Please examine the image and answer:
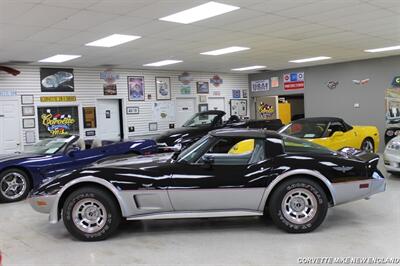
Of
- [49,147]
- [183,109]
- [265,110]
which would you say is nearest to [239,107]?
[265,110]

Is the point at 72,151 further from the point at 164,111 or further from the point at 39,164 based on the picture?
the point at 164,111

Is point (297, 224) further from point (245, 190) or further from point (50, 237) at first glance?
point (50, 237)

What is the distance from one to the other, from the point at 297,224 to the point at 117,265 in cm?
217

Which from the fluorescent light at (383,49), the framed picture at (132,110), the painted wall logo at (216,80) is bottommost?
the framed picture at (132,110)

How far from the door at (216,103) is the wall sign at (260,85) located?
1.85m

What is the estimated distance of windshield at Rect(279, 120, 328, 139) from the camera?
9886mm

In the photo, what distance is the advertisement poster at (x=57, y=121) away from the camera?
39.9ft

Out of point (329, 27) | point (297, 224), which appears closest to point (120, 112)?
point (329, 27)

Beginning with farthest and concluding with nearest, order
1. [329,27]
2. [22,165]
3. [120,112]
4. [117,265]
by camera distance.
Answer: [120,112], [329,27], [22,165], [117,265]

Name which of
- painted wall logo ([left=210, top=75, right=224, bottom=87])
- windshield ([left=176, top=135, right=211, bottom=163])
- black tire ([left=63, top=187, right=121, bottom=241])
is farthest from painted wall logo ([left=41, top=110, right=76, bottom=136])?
windshield ([left=176, top=135, right=211, bottom=163])

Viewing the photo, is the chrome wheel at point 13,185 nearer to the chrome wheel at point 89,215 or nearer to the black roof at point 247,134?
the chrome wheel at point 89,215

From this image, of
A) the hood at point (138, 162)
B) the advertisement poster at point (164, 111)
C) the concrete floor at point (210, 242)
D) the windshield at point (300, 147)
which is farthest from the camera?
the advertisement poster at point (164, 111)

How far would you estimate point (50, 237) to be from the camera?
5129mm

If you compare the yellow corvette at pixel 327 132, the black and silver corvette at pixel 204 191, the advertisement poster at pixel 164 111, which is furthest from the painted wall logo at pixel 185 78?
the black and silver corvette at pixel 204 191
